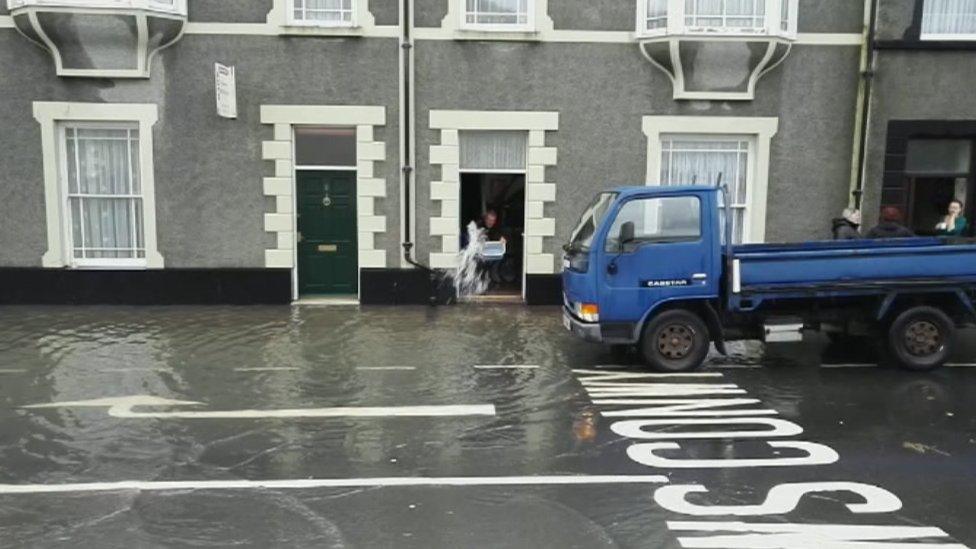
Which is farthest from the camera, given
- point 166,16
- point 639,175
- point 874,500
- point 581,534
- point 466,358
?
point 639,175

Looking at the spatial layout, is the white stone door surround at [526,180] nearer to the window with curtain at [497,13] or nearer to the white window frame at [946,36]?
the window with curtain at [497,13]

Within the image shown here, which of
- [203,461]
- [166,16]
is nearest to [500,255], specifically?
[166,16]

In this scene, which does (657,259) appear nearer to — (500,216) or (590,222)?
(590,222)

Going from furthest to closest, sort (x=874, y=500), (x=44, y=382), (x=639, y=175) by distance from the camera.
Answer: (x=639, y=175)
(x=44, y=382)
(x=874, y=500)

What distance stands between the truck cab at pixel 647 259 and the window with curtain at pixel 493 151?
4916 mm

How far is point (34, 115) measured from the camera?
12766 millimetres

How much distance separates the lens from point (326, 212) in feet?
44.6

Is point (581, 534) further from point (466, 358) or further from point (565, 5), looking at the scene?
point (565, 5)

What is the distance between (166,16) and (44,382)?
6.55 meters

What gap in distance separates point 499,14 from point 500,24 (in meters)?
0.17

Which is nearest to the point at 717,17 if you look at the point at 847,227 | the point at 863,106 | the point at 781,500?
the point at 863,106

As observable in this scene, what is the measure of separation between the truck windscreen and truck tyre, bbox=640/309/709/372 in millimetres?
1185

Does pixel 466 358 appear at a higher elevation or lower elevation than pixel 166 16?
lower

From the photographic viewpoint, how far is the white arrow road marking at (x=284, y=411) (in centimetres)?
731
